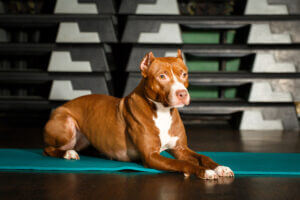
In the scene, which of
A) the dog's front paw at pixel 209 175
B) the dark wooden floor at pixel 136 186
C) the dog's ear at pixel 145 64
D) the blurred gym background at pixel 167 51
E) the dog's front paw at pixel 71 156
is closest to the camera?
the dark wooden floor at pixel 136 186

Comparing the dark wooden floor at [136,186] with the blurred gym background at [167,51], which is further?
the blurred gym background at [167,51]

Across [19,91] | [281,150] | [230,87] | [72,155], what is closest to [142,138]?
[72,155]

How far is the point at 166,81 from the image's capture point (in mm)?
1590

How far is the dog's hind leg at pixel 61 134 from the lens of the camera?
77.2 inches

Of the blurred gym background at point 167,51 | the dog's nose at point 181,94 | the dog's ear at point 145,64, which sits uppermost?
the dog's ear at point 145,64

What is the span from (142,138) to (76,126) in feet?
1.74

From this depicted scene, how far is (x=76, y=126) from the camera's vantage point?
202 cm

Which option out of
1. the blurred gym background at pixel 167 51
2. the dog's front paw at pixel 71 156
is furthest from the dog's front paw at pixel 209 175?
the blurred gym background at pixel 167 51

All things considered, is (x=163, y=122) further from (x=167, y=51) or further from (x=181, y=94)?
(x=167, y=51)

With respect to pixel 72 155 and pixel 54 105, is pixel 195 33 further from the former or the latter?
pixel 72 155

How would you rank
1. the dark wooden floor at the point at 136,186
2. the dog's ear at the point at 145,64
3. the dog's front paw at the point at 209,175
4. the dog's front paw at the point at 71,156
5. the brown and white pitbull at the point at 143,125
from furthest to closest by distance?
the dog's front paw at the point at 71,156 → the dog's ear at the point at 145,64 → the brown and white pitbull at the point at 143,125 → the dog's front paw at the point at 209,175 → the dark wooden floor at the point at 136,186

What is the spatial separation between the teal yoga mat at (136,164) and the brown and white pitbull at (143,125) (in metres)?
0.08

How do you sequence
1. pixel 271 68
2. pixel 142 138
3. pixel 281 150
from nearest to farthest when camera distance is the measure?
pixel 142 138, pixel 281 150, pixel 271 68

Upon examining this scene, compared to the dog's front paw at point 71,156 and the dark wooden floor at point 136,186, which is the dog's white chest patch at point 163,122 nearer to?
the dark wooden floor at point 136,186
